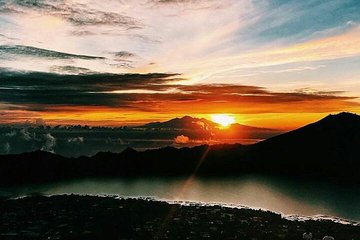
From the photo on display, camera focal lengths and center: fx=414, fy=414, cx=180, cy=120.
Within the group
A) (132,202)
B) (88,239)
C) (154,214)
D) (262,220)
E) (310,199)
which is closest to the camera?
(88,239)

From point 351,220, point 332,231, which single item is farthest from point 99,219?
point 351,220

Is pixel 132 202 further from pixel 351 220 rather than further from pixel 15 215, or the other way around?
pixel 351 220

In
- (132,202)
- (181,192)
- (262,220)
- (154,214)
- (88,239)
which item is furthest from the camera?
(181,192)

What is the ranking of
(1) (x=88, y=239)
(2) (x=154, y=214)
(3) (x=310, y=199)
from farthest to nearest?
(3) (x=310, y=199)
(2) (x=154, y=214)
(1) (x=88, y=239)

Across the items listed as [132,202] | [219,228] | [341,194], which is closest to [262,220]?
[219,228]

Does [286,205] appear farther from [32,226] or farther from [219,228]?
[32,226]

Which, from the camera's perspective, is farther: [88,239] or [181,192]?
[181,192]
